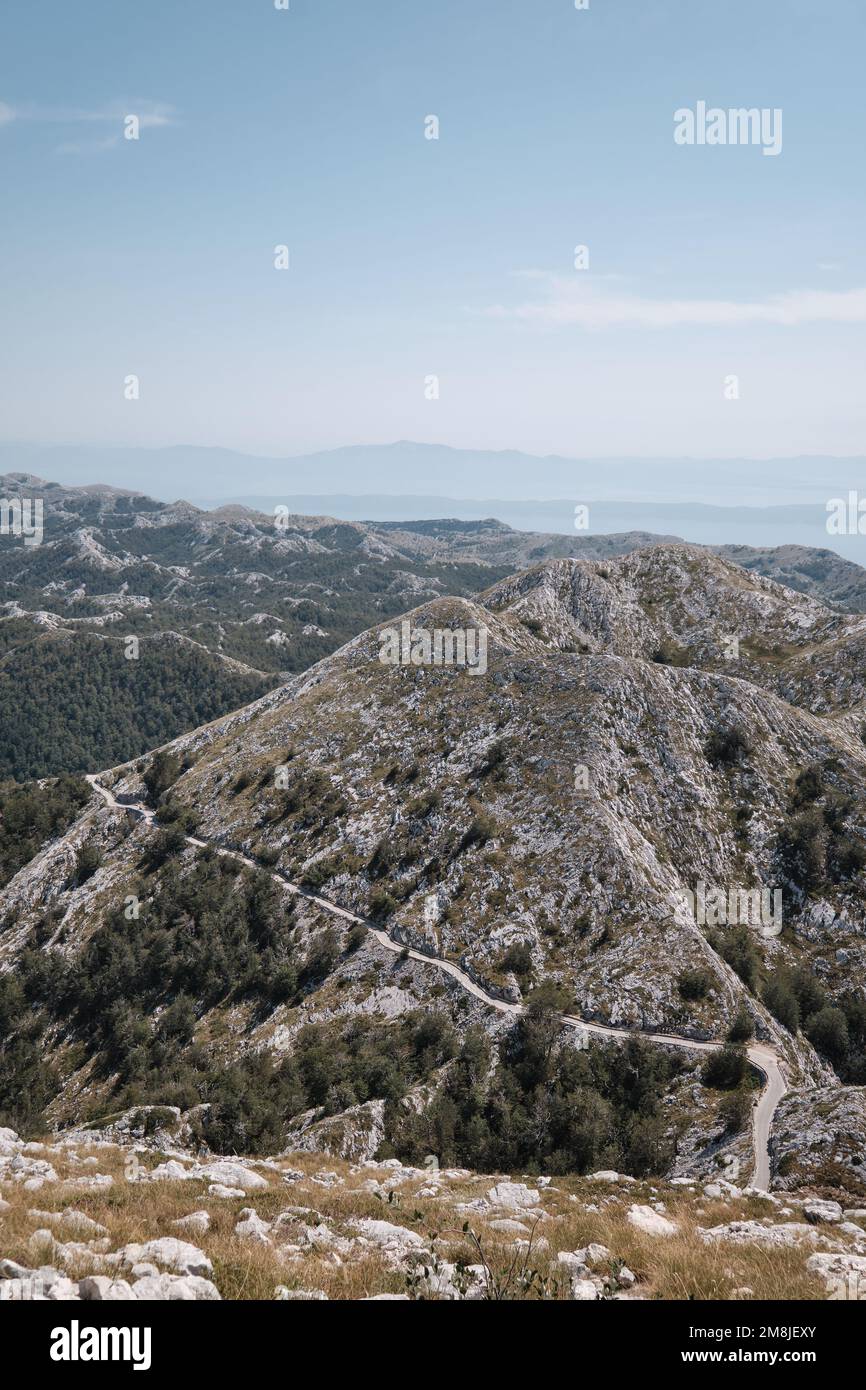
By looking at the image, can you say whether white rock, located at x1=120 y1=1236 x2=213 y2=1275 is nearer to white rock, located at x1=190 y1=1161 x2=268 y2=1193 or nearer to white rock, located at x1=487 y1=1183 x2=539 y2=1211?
white rock, located at x1=190 y1=1161 x2=268 y2=1193

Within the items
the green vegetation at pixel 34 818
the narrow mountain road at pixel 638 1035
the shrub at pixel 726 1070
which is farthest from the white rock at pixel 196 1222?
the green vegetation at pixel 34 818

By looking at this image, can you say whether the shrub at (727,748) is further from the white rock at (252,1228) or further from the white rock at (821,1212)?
the white rock at (252,1228)

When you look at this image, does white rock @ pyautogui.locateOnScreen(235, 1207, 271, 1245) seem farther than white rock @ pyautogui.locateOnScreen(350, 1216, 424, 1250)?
No

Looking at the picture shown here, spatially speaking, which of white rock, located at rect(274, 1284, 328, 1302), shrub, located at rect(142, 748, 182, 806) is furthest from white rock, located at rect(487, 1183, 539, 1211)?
shrub, located at rect(142, 748, 182, 806)

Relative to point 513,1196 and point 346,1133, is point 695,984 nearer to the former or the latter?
point 346,1133

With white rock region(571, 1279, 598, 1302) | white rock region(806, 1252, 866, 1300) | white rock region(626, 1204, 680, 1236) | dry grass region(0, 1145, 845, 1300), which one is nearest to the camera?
white rock region(571, 1279, 598, 1302)
